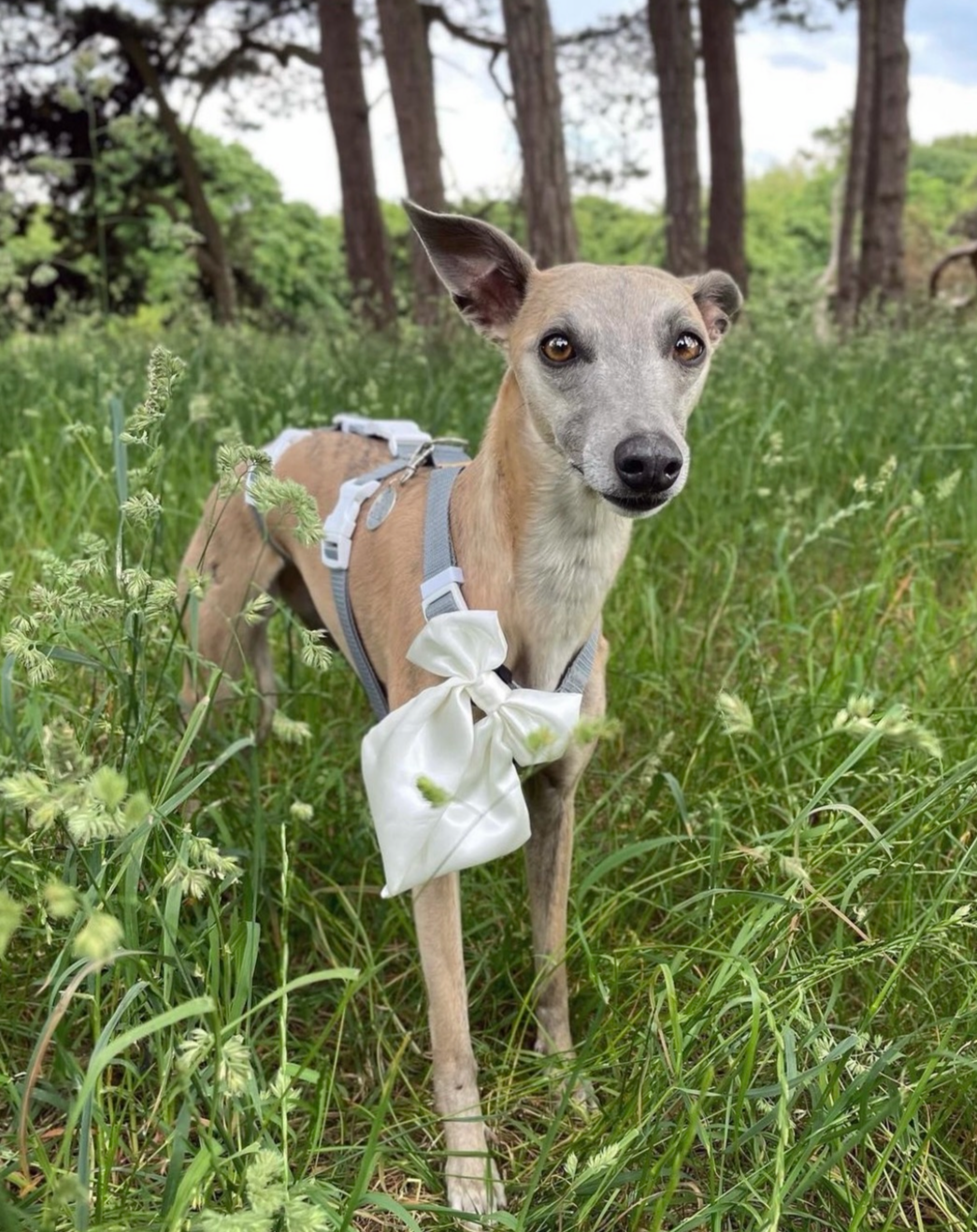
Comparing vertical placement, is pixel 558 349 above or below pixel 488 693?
above

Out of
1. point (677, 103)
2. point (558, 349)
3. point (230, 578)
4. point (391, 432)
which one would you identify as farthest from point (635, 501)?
point (677, 103)

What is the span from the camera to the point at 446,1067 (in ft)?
6.04

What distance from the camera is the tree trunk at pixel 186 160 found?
584 inches

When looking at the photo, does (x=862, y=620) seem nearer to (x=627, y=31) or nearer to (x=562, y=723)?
(x=562, y=723)

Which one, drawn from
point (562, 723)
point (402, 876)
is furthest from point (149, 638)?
point (562, 723)

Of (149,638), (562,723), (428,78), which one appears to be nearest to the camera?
(149,638)

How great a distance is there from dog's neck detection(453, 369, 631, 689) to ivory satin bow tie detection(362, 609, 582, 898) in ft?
0.54

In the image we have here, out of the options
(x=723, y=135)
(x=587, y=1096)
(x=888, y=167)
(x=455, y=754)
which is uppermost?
(x=723, y=135)

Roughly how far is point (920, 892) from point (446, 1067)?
3.39 ft

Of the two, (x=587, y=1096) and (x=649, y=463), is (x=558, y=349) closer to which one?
(x=649, y=463)

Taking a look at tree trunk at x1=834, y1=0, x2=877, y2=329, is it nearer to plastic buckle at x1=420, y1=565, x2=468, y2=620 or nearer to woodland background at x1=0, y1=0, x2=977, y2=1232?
woodland background at x1=0, y1=0, x2=977, y2=1232

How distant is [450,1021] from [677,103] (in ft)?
32.3

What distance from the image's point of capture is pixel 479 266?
2.25m

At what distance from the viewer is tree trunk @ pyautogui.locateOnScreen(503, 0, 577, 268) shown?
585cm
